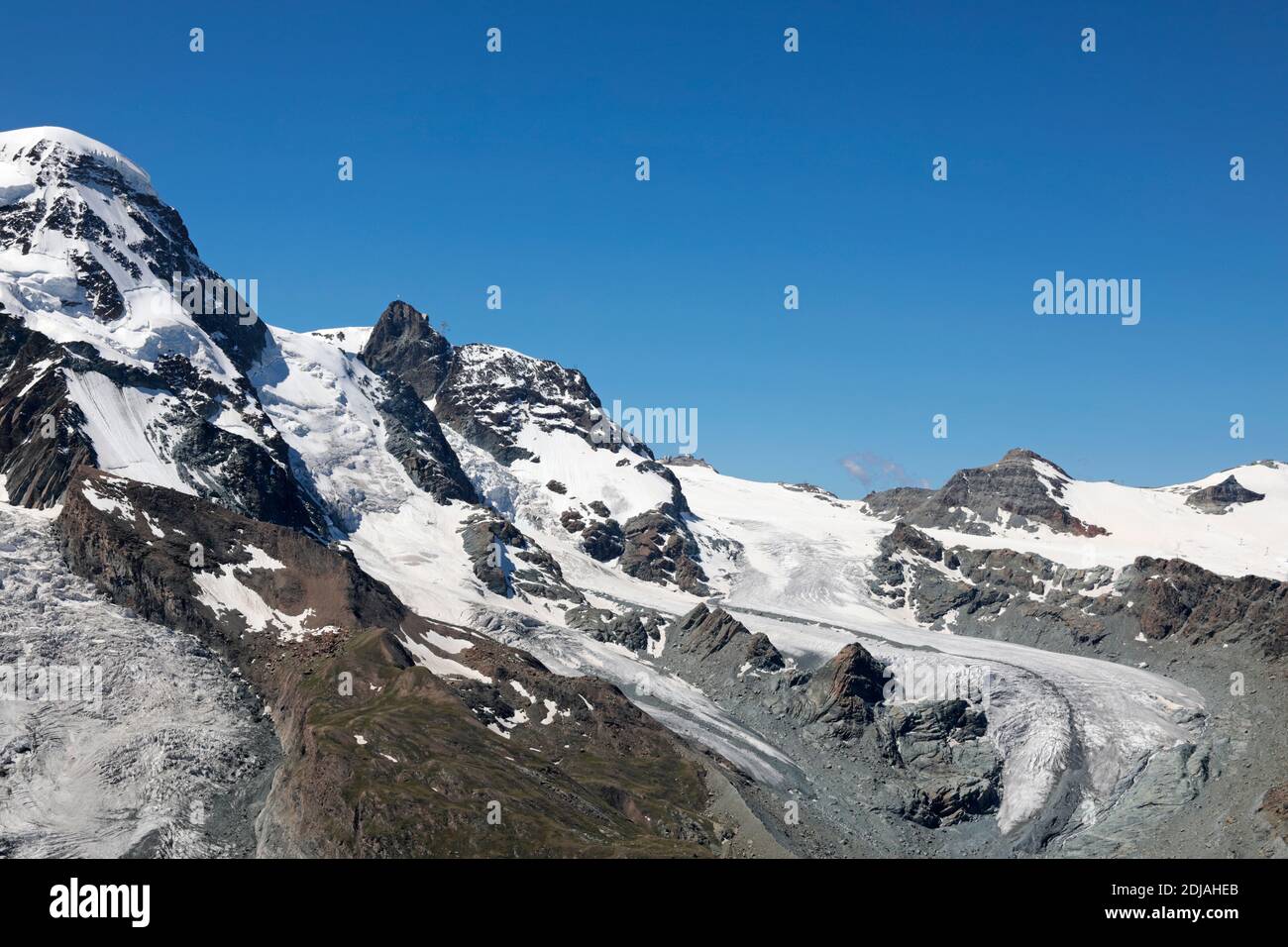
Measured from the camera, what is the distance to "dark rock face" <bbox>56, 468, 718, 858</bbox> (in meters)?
107

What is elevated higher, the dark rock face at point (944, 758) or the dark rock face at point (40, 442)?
the dark rock face at point (40, 442)

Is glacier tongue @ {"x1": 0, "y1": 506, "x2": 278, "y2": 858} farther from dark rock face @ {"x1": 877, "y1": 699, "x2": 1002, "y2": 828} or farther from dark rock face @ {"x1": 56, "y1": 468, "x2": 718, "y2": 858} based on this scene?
dark rock face @ {"x1": 877, "y1": 699, "x2": 1002, "y2": 828}

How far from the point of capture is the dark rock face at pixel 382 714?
106750 mm

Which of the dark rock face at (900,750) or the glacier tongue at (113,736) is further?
the dark rock face at (900,750)

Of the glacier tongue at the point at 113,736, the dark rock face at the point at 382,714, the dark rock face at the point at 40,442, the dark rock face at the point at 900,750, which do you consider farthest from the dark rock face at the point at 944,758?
the dark rock face at the point at 40,442

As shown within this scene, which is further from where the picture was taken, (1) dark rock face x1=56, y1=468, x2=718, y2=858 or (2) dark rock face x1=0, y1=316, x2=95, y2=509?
(2) dark rock face x1=0, y1=316, x2=95, y2=509

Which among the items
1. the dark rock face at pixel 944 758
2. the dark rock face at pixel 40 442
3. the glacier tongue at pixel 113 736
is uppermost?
the dark rock face at pixel 40 442

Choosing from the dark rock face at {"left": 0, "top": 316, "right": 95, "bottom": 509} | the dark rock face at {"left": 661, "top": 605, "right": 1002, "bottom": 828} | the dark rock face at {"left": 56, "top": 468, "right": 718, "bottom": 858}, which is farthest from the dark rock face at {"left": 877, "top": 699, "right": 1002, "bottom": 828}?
the dark rock face at {"left": 0, "top": 316, "right": 95, "bottom": 509}
